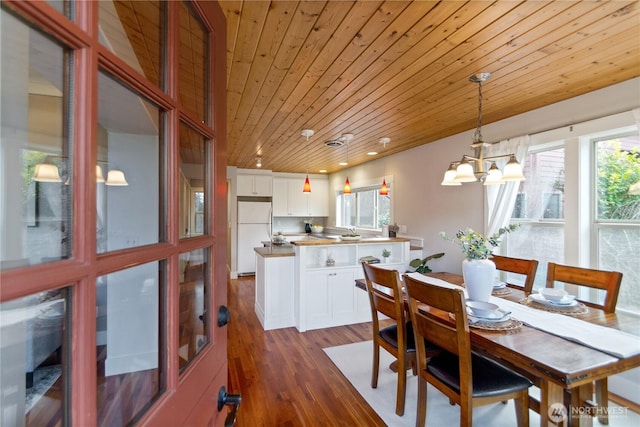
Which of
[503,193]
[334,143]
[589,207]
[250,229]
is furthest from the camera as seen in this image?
[250,229]

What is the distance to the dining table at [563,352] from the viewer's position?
3.84ft

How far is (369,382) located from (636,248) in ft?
7.53

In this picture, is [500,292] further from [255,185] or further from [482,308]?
[255,185]

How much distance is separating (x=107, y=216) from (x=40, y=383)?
286mm

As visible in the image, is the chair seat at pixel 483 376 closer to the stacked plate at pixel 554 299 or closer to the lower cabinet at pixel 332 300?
the stacked plate at pixel 554 299

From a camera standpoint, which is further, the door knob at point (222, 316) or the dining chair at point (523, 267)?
the dining chair at point (523, 267)

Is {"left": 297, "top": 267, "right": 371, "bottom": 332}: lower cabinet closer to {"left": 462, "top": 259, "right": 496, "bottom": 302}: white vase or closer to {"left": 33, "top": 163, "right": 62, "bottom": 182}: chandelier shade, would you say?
{"left": 462, "top": 259, "right": 496, "bottom": 302}: white vase

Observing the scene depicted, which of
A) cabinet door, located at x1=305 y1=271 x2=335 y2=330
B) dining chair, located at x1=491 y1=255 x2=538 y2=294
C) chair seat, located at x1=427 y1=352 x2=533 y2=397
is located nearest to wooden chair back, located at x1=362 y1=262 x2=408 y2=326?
chair seat, located at x1=427 y1=352 x2=533 y2=397

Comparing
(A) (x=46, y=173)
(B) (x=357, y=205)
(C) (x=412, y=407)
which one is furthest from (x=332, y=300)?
(A) (x=46, y=173)

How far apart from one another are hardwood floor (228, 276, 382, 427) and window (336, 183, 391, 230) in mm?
2240

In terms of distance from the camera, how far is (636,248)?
2.17m

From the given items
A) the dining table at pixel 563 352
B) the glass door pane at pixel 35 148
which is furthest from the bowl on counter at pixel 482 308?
the glass door pane at pixel 35 148

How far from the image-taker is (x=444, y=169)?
3.72 metres

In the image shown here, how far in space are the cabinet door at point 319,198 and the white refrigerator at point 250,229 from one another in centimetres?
125
